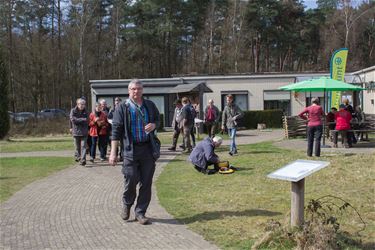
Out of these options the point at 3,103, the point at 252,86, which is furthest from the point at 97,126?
the point at 252,86

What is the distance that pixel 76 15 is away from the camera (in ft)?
149

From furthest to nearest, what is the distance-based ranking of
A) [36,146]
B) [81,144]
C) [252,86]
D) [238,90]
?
[252,86] < [238,90] < [36,146] < [81,144]

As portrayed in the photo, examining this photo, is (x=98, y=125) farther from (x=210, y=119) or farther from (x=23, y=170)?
(x=210, y=119)

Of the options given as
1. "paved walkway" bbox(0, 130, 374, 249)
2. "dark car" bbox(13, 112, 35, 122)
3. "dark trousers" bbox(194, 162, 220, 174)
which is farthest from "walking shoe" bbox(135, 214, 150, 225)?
"dark car" bbox(13, 112, 35, 122)

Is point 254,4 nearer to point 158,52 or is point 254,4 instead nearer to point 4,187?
point 158,52

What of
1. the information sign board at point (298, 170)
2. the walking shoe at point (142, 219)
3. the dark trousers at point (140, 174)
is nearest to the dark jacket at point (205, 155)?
the dark trousers at point (140, 174)

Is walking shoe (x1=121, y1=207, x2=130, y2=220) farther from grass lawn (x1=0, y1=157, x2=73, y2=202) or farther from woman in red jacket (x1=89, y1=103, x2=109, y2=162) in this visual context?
woman in red jacket (x1=89, y1=103, x2=109, y2=162)

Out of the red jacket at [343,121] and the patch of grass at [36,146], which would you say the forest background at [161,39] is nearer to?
the patch of grass at [36,146]

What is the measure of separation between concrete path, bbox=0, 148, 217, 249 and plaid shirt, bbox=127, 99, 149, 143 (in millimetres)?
1188

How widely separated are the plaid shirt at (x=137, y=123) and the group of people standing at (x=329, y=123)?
24.7ft

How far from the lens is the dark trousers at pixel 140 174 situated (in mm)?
6555

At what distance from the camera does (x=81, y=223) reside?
6.62 m

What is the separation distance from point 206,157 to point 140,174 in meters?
4.15

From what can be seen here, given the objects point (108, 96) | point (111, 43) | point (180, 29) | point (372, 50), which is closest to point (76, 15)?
point (111, 43)
